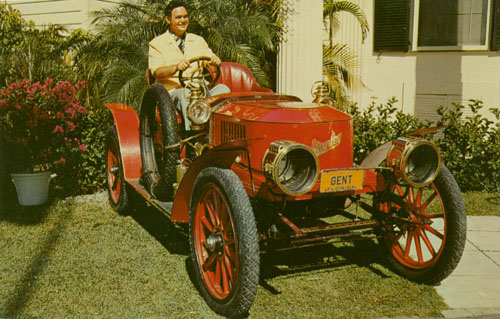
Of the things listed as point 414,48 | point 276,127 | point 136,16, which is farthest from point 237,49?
point 276,127

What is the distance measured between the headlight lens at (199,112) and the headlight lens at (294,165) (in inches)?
36.7

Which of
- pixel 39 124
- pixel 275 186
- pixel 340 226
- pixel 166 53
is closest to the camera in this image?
pixel 275 186

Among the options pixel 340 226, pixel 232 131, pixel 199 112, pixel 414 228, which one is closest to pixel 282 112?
pixel 232 131

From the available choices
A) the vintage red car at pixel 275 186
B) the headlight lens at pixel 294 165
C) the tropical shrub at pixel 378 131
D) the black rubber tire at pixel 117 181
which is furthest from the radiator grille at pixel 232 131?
the tropical shrub at pixel 378 131

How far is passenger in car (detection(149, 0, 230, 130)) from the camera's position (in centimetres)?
490

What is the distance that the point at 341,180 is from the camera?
3596 millimetres

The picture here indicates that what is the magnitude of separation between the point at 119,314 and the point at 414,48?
23.1 feet

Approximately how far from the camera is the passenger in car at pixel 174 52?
4.90 m

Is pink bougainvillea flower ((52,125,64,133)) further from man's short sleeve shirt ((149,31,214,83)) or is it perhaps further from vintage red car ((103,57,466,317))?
vintage red car ((103,57,466,317))

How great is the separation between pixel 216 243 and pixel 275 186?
0.58m

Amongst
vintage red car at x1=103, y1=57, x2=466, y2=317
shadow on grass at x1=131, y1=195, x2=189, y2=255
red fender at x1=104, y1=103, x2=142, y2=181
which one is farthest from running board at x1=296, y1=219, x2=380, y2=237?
red fender at x1=104, y1=103, x2=142, y2=181

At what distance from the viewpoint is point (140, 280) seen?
4211 millimetres

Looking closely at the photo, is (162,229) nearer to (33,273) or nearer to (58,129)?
(33,273)

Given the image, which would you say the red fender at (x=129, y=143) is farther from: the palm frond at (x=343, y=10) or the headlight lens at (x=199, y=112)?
the palm frond at (x=343, y=10)
